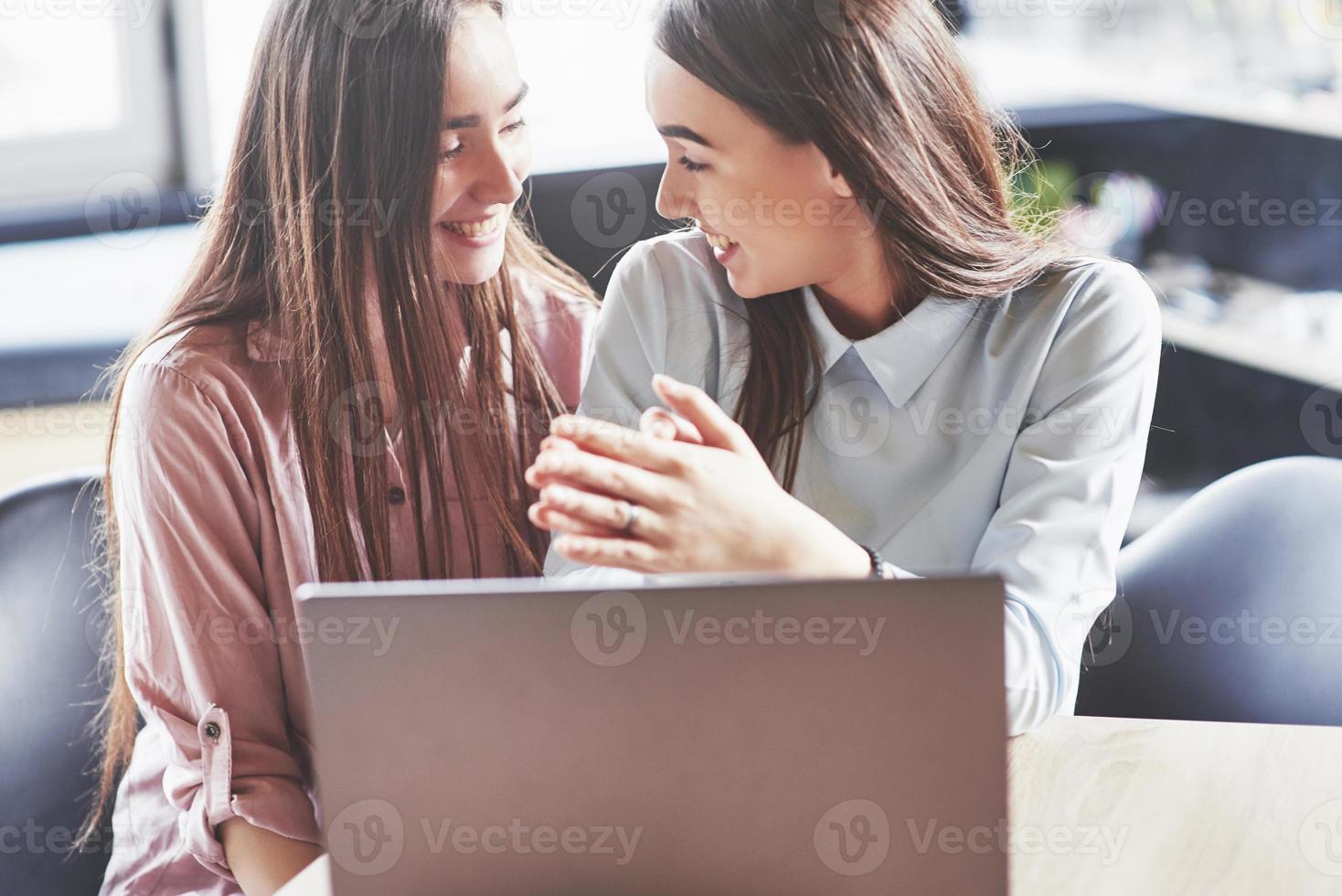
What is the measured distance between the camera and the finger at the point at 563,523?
841 millimetres

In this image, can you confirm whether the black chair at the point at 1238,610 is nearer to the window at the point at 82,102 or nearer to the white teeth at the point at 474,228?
the white teeth at the point at 474,228

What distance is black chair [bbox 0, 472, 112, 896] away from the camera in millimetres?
1243

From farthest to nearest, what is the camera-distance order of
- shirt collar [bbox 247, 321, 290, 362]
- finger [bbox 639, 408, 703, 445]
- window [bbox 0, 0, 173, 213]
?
window [bbox 0, 0, 173, 213] < shirt collar [bbox 247, 321, 290, 362] < finger [bbox 639, 408, 703, 445]

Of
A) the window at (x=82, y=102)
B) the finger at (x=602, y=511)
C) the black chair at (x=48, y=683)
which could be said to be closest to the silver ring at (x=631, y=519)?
the finger at (x=602, y=511)

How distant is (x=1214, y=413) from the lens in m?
2.86

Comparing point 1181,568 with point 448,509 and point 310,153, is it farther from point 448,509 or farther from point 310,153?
point 310,153

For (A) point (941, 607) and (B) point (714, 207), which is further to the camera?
(B) point (714, 207)

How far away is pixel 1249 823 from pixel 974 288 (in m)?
0.58

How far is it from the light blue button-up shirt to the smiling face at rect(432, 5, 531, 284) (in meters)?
0.18

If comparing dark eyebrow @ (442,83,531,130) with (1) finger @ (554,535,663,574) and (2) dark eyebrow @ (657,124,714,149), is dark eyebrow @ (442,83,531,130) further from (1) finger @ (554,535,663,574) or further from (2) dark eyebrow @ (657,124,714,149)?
(1) finger @ (554,535,663,574)

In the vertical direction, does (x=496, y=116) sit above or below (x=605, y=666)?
above

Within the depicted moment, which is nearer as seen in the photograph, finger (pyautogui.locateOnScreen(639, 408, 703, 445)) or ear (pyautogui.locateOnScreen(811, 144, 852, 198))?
finger (pyautogui.locateOnScreen(639, 408, 703, 445))

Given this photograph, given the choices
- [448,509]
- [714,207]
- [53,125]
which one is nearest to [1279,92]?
[714,207]

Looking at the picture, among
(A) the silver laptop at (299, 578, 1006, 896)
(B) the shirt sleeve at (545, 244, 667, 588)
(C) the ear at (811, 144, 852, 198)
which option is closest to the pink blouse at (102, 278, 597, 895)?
(B) the shirt sleeve at (545, 244, 667, 588)
